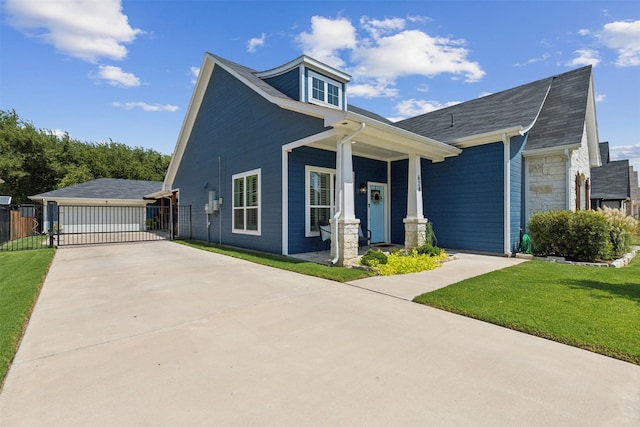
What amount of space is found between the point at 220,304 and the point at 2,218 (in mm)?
14189

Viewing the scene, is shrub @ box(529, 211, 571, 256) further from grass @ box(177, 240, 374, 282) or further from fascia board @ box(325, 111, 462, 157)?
grass @ box(177, 240, 374, 282)

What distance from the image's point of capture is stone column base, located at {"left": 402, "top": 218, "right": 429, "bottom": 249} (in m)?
8.20

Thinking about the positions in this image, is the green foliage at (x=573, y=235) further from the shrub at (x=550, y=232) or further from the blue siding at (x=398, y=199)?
the blue siding at (x=398, y=199)

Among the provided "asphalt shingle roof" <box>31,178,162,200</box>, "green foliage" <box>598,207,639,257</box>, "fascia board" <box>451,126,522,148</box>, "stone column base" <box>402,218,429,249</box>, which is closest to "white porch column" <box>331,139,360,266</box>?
"stone column base" <box>402,218,429,249</box>

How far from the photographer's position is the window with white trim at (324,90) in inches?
388

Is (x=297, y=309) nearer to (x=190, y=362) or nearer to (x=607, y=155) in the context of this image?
(x=190, y=362)

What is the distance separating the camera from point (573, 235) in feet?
24.0

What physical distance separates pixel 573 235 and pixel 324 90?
8.12m

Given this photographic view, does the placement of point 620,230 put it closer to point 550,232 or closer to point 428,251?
point 550,232

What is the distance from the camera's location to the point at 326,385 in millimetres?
2234

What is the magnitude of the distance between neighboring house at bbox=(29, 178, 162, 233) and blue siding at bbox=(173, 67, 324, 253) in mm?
8752

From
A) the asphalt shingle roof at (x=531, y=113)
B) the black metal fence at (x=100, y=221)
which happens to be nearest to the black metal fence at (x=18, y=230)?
the black metal fence at (x=100, y=221)

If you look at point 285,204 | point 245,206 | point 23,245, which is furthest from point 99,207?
point 285,204

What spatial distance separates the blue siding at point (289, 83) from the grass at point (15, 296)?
7.80 m
